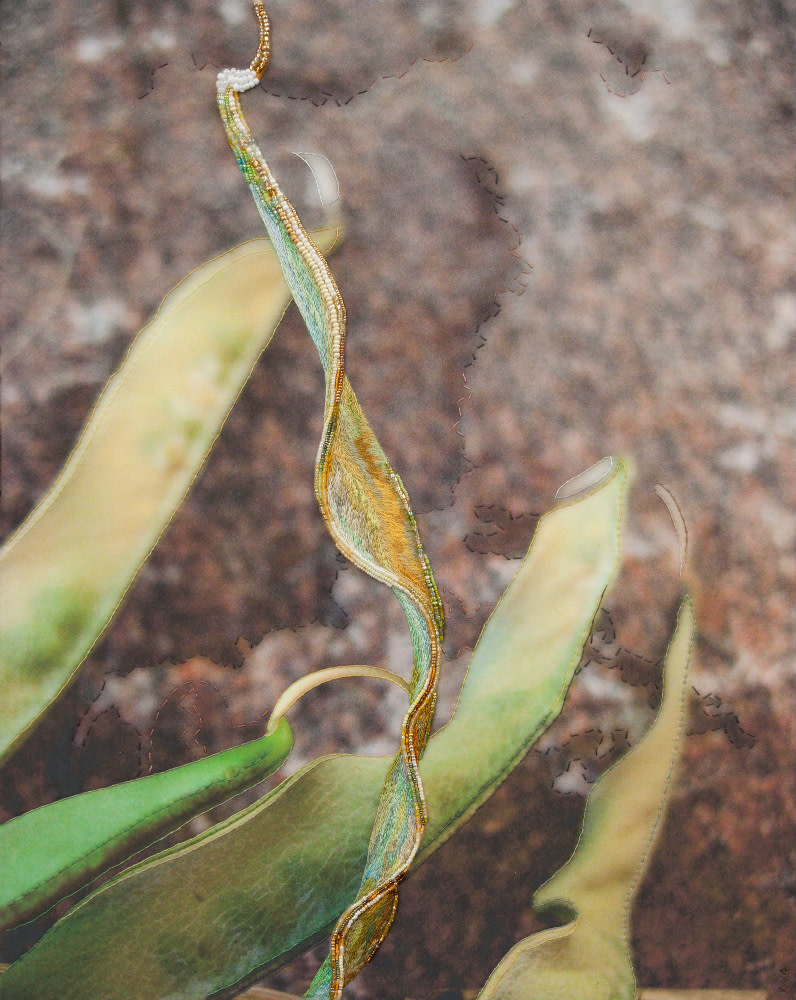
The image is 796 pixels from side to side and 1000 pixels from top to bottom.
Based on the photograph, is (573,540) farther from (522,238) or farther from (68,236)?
(68,236)

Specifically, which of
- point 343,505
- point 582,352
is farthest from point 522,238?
point 343,505

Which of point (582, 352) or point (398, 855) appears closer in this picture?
point (398, 855)

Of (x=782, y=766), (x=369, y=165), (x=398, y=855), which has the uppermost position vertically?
(x=369, y=165)

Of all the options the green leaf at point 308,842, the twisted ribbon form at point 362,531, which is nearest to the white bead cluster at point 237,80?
the twisted ribbon form at point 362,531

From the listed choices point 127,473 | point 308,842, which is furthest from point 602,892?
point 127,473

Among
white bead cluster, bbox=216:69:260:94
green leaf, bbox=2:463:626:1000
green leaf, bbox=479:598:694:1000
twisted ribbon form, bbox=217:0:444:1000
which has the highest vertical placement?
white bead cluster, bbox=216:69:260:94

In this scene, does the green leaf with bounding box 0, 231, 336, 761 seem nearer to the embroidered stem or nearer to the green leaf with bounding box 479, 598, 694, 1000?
the embroidered stem

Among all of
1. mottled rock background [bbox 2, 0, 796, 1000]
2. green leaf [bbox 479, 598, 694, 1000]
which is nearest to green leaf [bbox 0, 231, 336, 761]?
mottled rock background [bbox 2, 0, 796, 1000]
